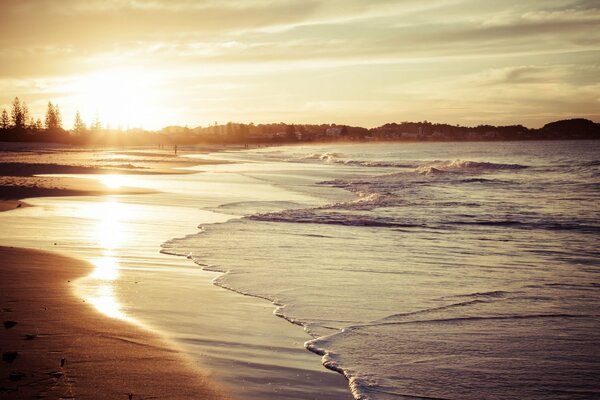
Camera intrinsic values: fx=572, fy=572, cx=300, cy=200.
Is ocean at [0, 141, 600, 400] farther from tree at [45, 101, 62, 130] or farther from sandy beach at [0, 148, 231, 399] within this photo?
tree at [45, 101, 62, 130]

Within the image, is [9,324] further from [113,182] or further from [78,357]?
[113,182]

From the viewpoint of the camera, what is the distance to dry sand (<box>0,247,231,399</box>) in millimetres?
4410

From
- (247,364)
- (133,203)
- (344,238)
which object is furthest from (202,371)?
(133,203)

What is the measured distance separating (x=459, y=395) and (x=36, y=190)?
22.2 metres

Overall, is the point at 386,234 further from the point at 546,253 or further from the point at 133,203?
the point at 133,203

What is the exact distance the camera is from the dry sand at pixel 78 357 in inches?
174

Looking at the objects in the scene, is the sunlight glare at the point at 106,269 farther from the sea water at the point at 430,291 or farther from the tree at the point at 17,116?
the tree at the point at 17,116

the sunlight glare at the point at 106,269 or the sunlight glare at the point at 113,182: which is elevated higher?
the sunlight glare at the point at 113,182

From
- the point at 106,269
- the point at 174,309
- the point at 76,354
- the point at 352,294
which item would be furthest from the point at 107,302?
the point at 352,294

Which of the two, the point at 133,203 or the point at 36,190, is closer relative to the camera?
the point at 133,203

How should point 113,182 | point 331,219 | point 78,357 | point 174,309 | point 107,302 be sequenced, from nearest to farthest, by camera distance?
point 78,357, point 174,309, point 107,302, point 331,219, point 113,182

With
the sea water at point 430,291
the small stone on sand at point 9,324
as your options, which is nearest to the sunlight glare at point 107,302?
the small stone on sand at point 9,324

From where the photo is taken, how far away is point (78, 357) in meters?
5.03

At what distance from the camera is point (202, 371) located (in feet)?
16.3
